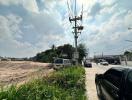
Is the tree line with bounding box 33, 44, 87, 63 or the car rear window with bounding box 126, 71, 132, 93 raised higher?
the tree line with bounding box 33, 44, 87, 63

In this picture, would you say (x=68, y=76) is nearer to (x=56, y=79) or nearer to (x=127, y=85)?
(x=56, y=79)

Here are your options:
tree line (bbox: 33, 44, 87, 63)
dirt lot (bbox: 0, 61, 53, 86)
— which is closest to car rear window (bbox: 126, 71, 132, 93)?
dirt lot (bbox: 0, 61, 53, 86)

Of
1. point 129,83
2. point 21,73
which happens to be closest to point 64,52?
point 21,73

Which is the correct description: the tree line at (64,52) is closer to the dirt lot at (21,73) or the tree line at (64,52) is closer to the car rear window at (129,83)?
the dirt lot at (21,73)

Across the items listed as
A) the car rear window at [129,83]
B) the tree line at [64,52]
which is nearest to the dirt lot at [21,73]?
the car rear window at [129,83]

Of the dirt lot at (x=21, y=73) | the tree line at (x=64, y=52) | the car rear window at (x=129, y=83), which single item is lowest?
the car rear window at (x=129, y=83)

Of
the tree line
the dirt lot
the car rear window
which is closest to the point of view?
the car rear window

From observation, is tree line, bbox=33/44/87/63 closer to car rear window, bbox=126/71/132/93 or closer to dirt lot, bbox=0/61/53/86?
dirt lot, bbox=0/61/53/86

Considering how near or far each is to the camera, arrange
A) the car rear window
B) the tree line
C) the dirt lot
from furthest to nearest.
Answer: the tree line → the dirt lot → the car rear window

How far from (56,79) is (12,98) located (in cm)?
680

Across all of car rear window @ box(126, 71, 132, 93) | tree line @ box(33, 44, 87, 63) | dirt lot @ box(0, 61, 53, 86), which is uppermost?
tree line @ box(33, 44, 87, 63)

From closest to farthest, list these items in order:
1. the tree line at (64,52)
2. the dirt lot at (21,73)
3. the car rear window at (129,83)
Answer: the car rear window at (129,83)
the dirt lot at (21,73)
the tree line at (64,52)

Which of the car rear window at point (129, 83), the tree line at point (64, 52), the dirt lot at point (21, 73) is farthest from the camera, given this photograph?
the tree line at point (64, 52)

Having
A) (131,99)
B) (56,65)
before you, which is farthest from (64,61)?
(131,99)
